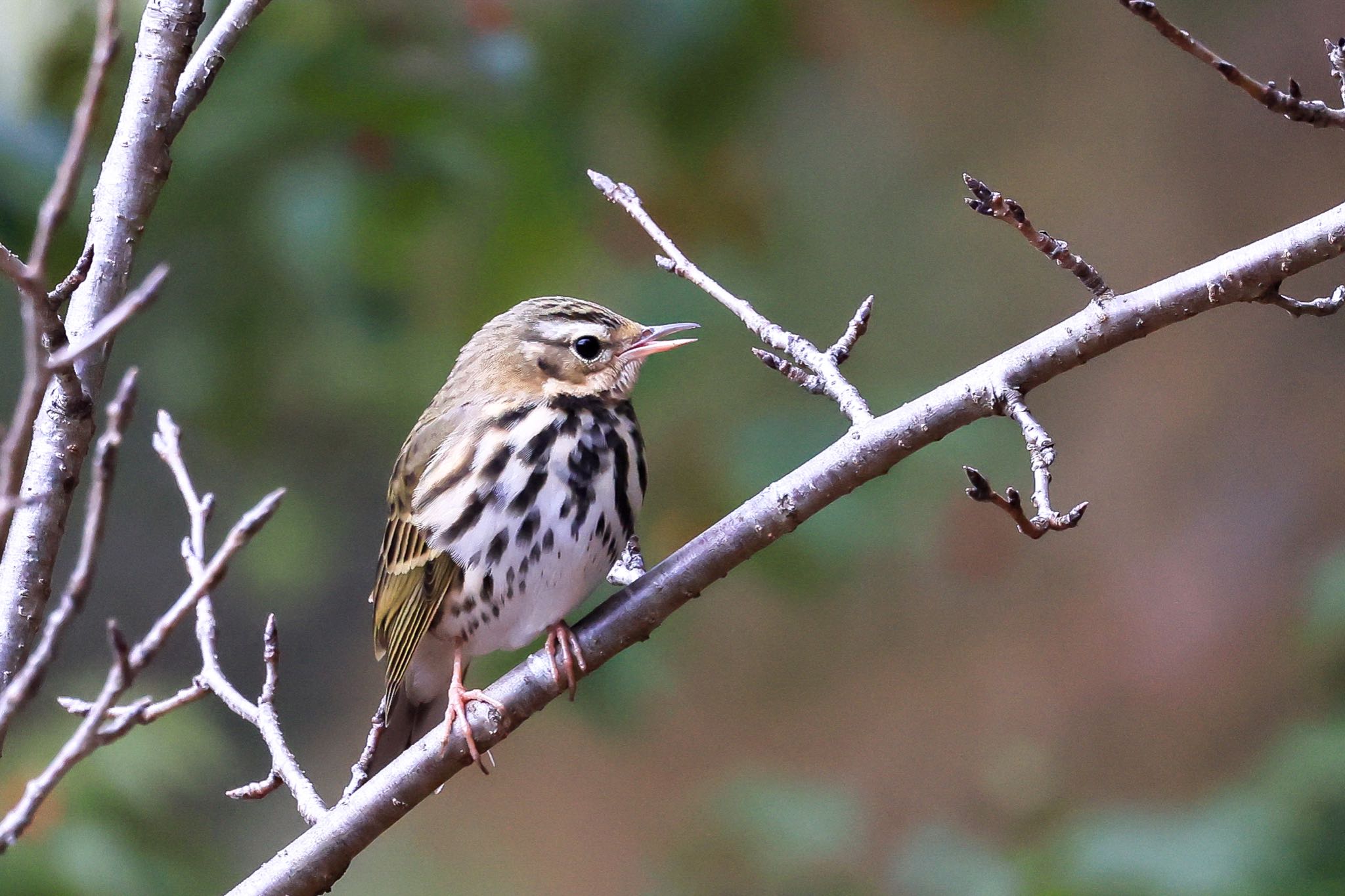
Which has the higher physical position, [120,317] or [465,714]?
[465,714]

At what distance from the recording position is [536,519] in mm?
2215

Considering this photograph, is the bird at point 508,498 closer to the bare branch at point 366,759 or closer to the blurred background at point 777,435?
the bare branch at point 366,759

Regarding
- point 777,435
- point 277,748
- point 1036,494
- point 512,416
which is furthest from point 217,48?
point 777,435

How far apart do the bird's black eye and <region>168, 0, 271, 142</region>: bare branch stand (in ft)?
2.47

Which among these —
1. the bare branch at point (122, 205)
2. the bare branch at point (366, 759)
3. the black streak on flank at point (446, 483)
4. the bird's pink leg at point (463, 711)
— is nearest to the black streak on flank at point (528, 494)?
the black streak on flank at point (446, 483)

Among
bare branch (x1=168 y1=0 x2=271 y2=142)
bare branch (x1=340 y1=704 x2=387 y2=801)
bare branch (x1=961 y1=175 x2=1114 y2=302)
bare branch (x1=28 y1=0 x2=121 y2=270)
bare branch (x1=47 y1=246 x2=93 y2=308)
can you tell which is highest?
bare branch (x1=168 y1=0 x2=271 y2=142)

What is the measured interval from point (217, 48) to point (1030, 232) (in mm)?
1047

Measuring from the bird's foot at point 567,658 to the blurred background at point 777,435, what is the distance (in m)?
1.19

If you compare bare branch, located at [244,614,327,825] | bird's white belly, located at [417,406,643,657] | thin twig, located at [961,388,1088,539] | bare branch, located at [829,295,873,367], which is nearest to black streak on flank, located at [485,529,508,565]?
bird's white belly, located at [417,406,643,657]

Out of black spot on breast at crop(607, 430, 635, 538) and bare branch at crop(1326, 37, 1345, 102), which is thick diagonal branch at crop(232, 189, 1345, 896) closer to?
bare branch at crop(1326, 37, 1345, 102)

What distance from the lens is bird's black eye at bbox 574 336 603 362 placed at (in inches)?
94.9

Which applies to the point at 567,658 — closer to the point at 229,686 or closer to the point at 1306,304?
the point at 229,686

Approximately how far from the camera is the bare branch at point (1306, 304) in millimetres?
1591

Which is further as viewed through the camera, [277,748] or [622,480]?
[622,480]
